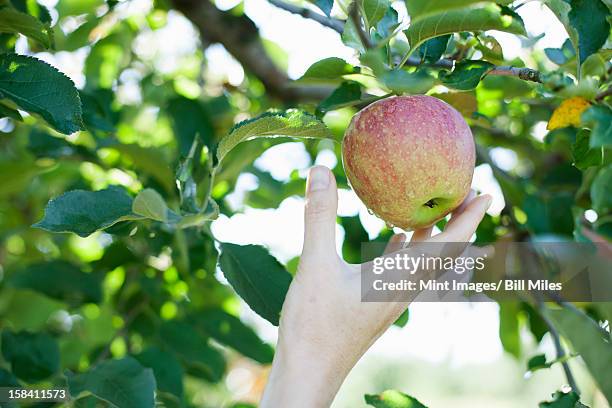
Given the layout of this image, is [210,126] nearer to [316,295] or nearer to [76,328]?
[316,295]

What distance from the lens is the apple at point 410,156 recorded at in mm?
982

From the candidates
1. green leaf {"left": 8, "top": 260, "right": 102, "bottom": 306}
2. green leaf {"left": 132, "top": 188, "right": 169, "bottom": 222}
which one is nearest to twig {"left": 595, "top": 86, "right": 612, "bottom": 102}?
green leaf {"left": 132, "top": 188, "right": 169, "bottom": 222}

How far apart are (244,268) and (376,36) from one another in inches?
16.9

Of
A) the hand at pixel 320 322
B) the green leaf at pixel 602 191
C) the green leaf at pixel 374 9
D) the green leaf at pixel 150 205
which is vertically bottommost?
the green leaf at pixel 602 191

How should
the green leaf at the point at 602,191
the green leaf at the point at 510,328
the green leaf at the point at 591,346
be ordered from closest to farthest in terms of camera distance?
the green leaf at the point at 591,346 → the green leaf at the point at 602,191 → the green leaf at the point at 510,328

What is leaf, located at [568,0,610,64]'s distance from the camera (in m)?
0.94

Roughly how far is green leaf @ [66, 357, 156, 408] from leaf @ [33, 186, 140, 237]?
283 mm

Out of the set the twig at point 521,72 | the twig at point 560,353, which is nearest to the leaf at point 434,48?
the twig at point 521,72

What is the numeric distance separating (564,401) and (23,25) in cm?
99

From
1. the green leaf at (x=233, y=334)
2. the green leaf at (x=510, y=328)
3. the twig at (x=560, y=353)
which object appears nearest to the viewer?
the twig at (x=560, y=353)

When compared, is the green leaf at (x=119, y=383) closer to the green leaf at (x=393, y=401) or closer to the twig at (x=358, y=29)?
the green leaf at (x=393, y=401)

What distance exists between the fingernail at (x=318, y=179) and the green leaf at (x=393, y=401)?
351 mm

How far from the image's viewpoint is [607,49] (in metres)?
0.96

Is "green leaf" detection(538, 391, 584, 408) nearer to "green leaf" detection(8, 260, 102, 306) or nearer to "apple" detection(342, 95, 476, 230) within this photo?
"apple" detection(342, 95, 476, 230)
